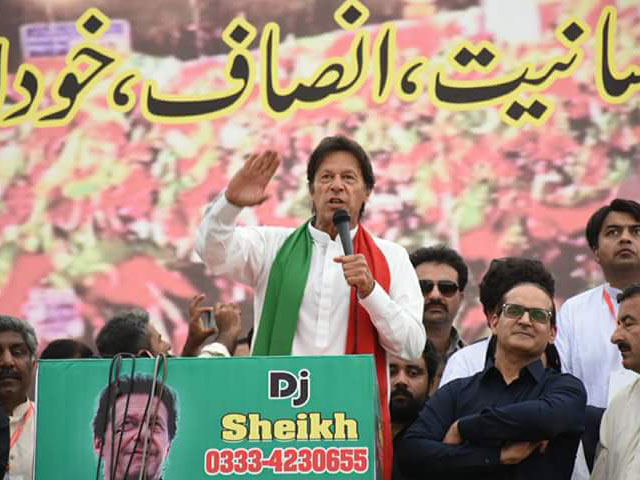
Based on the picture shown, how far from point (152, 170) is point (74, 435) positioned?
4592mm

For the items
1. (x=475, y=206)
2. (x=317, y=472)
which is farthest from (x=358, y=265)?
(x=475, y=206)

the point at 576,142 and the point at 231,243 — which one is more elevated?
the point at 576,142

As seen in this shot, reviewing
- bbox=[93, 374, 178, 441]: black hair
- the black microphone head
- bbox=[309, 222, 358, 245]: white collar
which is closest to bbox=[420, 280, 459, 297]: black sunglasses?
bbox=[309, 222, 358, 245]: white collar

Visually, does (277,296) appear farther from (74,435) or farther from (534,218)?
(534,218)

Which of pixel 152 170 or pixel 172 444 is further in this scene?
pixel 152 170

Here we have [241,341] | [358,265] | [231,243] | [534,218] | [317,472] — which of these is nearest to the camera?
[317,472]

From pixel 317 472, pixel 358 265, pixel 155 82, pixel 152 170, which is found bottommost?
pixel 317 472

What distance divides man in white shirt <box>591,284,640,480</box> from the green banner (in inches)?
47.4

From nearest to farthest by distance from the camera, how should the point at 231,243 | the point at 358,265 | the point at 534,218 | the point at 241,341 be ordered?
the point at 358,265 < the point at 231,243 < the point at 241,341 < the point at 534,218

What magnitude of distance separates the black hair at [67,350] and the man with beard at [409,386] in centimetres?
166

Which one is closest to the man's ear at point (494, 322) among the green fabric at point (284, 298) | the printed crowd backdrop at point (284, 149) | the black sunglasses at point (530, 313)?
the black sunglasses at point (530, 313)

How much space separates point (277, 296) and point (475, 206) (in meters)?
3.56

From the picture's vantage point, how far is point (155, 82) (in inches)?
320

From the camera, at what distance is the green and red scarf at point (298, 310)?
4.23 metres
